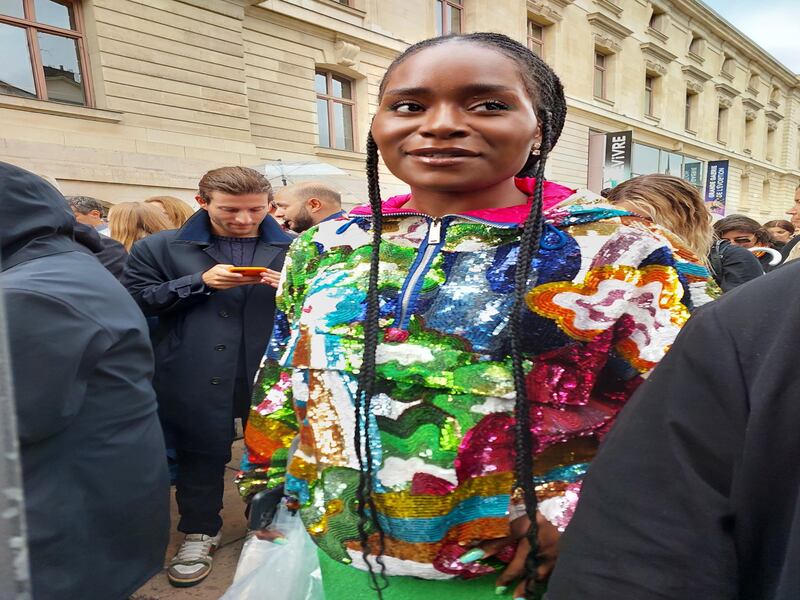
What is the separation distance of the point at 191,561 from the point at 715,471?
2.58m

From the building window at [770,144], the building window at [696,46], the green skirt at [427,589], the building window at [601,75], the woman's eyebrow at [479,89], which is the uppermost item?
the building window at [696,46]

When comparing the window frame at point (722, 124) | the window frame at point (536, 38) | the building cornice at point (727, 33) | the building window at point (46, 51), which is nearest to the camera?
the building window at point (46, 51)

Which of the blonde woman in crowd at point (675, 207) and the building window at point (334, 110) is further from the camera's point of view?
the building window at point (334, 110)

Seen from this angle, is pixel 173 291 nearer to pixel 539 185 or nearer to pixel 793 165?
pixel 539 185

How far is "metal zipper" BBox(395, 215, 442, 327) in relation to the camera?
99 centimetres

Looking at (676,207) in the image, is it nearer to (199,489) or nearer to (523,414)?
(523,414)

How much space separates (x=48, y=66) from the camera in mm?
8945

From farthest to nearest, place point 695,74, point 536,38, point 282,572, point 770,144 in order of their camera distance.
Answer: point 770,144 → point 695,74 → point 536,38 → point 282,572

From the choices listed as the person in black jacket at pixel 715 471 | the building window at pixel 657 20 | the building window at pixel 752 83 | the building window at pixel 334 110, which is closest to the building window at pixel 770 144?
the building window at pixel 752 83

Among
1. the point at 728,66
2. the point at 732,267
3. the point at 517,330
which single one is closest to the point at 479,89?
the point at 517,330

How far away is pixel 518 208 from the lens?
3.34 feet

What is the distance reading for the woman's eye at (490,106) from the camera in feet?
3.10

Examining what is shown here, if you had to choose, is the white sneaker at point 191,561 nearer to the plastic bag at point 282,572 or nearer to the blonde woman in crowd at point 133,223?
the plastic bag at point 282,572

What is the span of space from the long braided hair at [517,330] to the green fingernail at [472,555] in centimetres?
8
